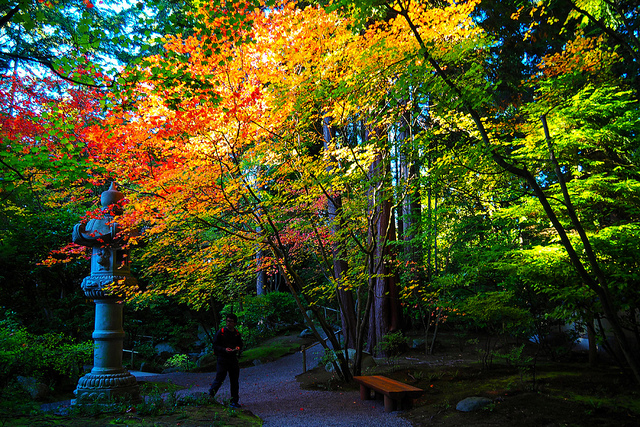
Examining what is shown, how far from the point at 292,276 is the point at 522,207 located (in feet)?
14.6

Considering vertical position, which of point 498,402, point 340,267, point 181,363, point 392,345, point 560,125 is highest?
point 560,125

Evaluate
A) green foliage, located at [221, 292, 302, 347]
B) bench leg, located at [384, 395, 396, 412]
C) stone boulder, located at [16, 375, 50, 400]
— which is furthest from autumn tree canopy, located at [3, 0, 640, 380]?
green foliage, located at [221, 292, 302, 347]

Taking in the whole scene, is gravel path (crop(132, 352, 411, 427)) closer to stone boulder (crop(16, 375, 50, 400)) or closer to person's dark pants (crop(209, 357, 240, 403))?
person's dark pants (crop(209, 357, 240, 403))

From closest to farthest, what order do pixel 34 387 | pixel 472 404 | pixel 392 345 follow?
1. pixel 472 404
2. pixel 34 387
3. pixel 392 345

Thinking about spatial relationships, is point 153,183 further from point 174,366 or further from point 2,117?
point 174,366

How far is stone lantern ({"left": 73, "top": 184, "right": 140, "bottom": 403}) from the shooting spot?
20.9ft

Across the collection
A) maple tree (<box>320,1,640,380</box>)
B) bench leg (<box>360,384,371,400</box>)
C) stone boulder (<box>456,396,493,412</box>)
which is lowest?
bench leg (<box>360,384,371,400</box>)

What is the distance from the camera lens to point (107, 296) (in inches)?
267

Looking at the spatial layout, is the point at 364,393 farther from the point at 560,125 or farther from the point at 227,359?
the point at 560,125

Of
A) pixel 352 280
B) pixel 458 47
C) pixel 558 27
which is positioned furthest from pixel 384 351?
pixel 558 27

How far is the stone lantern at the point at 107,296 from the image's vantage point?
6363 millimetres

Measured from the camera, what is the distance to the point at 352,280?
24.7ft

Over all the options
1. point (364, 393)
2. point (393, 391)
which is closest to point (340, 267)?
point (364, 393)

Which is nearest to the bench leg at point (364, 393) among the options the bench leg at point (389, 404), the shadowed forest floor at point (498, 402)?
the shadowed forest floor at point (498, 402)
